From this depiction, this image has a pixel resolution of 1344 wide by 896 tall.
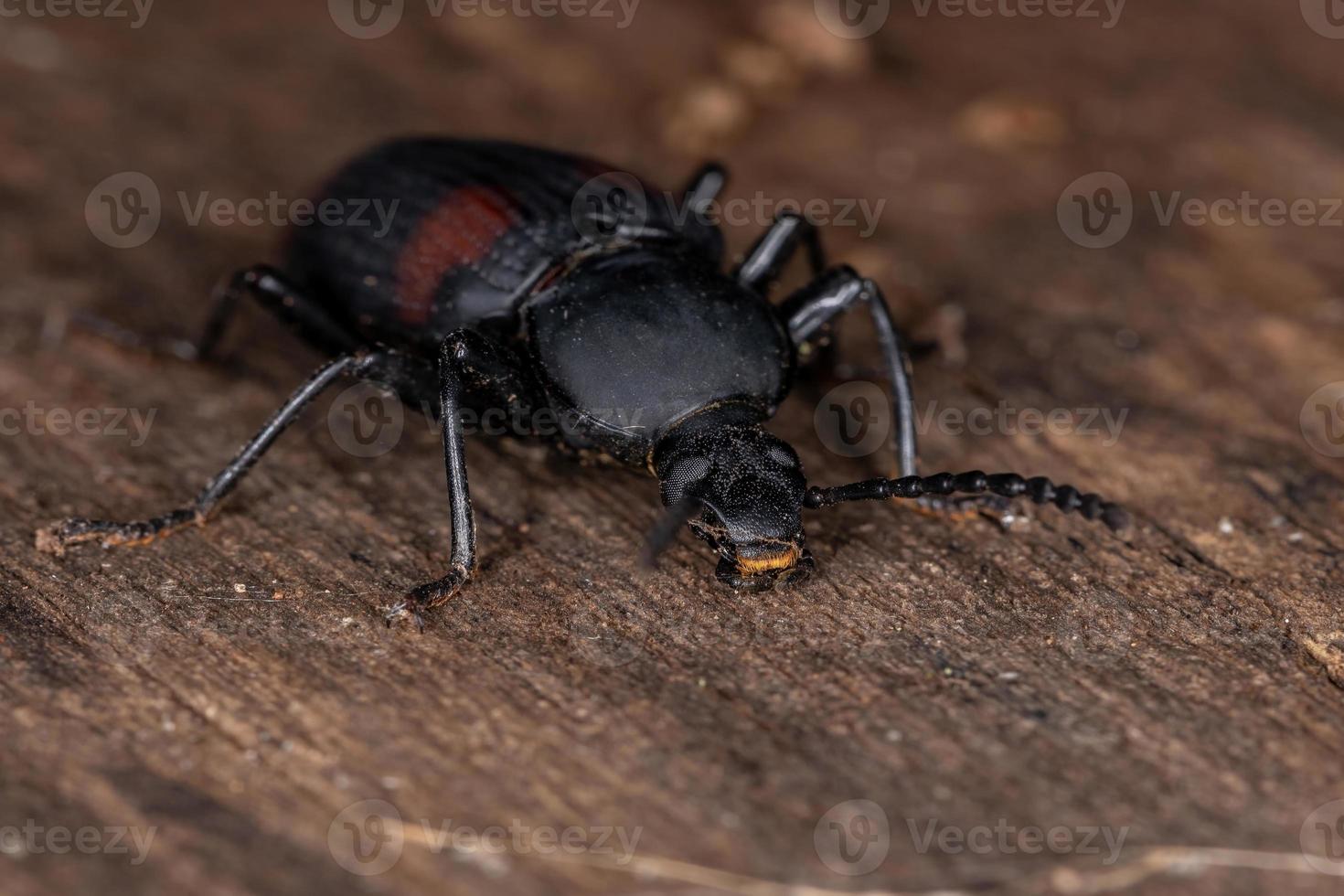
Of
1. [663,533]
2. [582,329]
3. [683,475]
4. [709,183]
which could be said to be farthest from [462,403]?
[709,183]

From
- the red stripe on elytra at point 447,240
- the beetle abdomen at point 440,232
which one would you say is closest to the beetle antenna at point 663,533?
the beetle abdomen at point 440,232

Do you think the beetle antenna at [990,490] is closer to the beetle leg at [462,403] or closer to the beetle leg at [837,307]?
the beetle leg at [837,307]

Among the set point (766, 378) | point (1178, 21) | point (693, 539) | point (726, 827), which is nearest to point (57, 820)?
point (726, 827)

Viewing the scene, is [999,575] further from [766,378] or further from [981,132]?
[981,132]

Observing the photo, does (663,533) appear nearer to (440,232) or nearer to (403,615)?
(403,615)

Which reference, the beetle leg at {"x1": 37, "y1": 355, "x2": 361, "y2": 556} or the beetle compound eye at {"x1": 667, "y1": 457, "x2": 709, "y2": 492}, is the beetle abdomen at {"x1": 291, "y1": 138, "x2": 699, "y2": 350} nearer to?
the beetle leg at {"x1": 37, "y1": 355, "x2": 361, "y2": 556}

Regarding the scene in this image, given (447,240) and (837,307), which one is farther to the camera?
(447,240)
